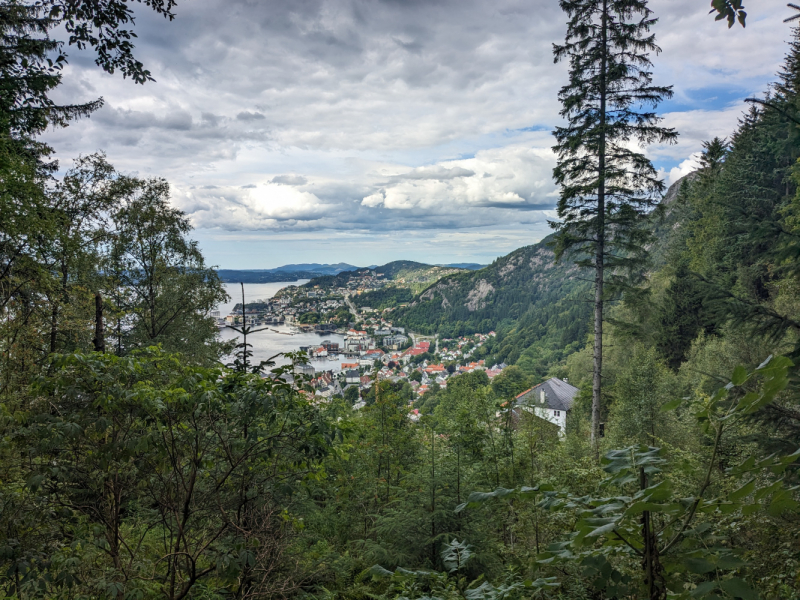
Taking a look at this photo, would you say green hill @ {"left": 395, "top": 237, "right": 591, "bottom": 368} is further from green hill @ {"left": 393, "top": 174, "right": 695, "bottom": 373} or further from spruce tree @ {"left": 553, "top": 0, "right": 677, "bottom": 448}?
spruce tree @ {"left": 553, "top": 0, "right": 677, "bottom": 448}

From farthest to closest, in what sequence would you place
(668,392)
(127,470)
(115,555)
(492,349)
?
1. (492,349)
2. (668,392)
3. (127,470)
4. (115,555)

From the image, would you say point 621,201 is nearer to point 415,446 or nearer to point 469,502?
point 415,446

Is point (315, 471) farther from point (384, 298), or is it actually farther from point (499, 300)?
point (384, 298)

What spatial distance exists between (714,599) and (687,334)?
2396 centimetres

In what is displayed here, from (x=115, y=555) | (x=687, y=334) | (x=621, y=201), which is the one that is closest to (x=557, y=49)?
(x=621, y=201)

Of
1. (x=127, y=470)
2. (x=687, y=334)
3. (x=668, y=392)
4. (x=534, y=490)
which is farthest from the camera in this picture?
(x=687, y=334)

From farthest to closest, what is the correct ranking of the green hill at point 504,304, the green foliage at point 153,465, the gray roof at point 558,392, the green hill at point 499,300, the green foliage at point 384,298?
the green foliage at point 384,298 → the green hill at point 499,300 → the green hill at point 504,304 → the gray roof at point 558,392 → the green foliage at point 153,465

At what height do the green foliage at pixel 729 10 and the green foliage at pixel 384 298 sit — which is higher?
the green foliage at pixel 729 10

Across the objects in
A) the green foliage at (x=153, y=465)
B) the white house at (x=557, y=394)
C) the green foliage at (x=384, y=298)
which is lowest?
the white house at (x=557, y=394)

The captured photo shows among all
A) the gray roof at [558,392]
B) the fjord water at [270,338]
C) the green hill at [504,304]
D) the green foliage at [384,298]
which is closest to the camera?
the fjord water at [270,338]

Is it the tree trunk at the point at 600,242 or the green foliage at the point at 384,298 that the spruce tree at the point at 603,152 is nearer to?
the tree trunk at the point at 600,242

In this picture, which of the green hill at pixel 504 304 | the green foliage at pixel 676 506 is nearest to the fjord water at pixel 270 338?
the green foliage at pixel 676 506

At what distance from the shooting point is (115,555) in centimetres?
295

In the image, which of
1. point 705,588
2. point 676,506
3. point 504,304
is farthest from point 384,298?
point 705,588
